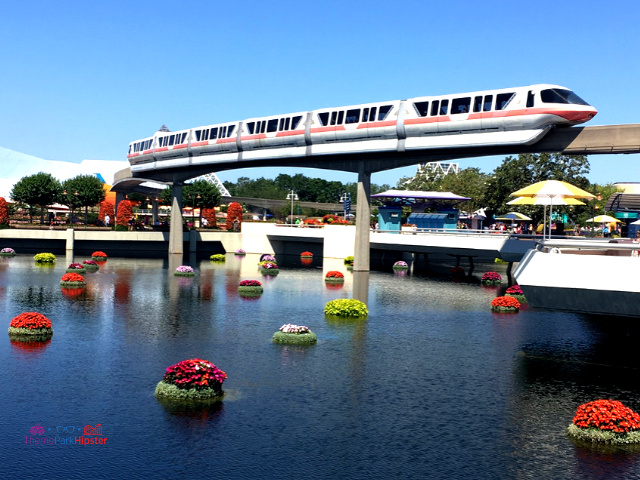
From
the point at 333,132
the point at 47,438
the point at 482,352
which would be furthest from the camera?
the point at 333,132

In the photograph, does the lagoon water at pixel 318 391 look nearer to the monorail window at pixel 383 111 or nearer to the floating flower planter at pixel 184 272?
the floating flower planter at pixel 184 272

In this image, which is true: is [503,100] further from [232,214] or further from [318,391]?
[232,214]

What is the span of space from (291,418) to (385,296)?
3145cm

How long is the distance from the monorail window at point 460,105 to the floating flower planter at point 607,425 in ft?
118

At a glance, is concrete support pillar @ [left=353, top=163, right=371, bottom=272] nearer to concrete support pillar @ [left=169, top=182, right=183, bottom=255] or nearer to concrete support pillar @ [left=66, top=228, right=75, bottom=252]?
concrete support pillar @ [left=169, top=182, right=183, bottom=255]

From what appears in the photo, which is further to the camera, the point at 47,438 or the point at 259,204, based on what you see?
the point at 259,204

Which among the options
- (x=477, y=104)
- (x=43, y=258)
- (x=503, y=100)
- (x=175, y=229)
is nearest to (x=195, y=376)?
(x=503, y=100)

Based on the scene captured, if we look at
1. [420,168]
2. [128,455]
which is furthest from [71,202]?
[128,455]

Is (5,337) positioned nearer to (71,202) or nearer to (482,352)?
(482,352)

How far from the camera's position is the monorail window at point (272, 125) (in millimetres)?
70312

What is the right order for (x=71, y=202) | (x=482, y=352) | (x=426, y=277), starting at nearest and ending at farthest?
(x=482, y=352) → (x=426, y=277) → (x=71, y=202)

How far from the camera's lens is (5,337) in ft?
107

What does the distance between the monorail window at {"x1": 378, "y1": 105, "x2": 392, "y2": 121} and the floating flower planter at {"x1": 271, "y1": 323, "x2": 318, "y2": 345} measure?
102ft

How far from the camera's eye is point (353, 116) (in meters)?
63.2
